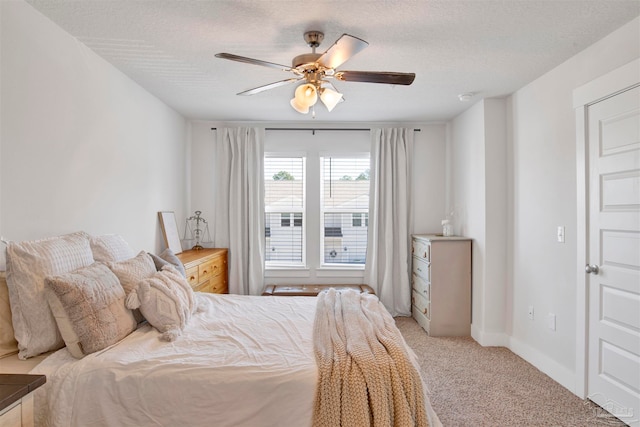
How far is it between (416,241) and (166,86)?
3.18 meters

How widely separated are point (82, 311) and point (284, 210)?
2.98m

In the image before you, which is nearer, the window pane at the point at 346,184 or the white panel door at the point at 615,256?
the white panel door at the point at 615,256

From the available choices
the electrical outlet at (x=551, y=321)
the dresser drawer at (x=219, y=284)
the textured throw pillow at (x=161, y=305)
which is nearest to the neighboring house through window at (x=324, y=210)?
the dresser drawer at (x=219, y=284)

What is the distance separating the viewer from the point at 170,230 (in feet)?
12.0

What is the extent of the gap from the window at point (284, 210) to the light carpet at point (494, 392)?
6.28ft

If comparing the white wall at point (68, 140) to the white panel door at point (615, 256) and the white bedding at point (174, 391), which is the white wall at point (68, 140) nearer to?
the white bedding at point (174, 391)

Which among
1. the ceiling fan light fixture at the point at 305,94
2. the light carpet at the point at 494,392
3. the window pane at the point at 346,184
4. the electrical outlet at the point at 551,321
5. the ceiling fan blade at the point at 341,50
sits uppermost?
the ceiling fan blade at the point at 341,50

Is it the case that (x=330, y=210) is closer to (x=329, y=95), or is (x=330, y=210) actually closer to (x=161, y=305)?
(x=329, y=95)

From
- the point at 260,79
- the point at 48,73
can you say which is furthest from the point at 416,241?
the point at 48,73

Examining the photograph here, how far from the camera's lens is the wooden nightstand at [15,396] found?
1142mm

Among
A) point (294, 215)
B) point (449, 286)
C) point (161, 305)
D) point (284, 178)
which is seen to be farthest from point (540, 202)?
point (161, 305)

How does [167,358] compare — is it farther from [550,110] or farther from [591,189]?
[550,110]

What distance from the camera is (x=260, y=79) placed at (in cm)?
288

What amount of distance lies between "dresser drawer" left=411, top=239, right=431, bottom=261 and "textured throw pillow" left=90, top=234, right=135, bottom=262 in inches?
113
